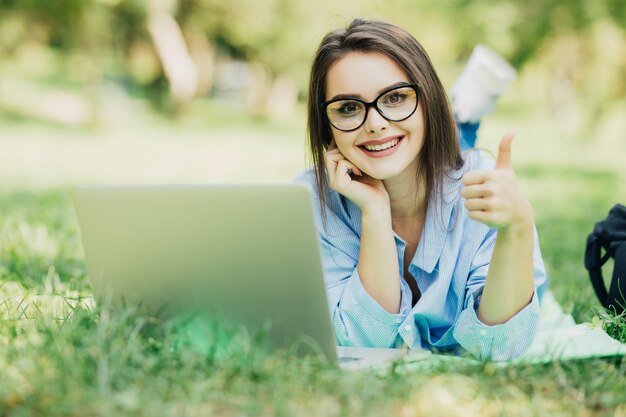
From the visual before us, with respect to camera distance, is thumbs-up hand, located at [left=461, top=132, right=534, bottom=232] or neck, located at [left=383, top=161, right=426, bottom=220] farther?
neck, located at [left=383, top=161, right=426, bottom=220]

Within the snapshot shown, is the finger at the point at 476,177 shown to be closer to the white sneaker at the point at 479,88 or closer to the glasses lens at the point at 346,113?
the glasses lens at the point at 346,113

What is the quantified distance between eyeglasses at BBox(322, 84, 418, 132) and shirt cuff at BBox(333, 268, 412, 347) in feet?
1.66

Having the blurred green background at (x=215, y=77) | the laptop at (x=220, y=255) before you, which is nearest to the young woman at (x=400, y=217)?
the laptop at (x=220, y=255)

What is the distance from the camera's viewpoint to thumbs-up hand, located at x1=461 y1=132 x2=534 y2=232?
1999mm

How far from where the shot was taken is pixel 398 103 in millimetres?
2428

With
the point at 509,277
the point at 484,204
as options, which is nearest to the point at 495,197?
the point at 484,204

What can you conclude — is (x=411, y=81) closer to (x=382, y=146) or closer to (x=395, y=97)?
(x=395, y=97)

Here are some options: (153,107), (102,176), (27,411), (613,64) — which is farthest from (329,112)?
(153,107)

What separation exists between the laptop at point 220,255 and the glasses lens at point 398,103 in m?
0.72

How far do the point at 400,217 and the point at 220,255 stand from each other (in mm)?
971

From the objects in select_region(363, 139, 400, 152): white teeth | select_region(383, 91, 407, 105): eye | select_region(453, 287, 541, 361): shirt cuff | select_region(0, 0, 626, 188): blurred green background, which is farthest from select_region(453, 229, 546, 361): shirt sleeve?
select_region(0, 0, 626, 188): blurred green background

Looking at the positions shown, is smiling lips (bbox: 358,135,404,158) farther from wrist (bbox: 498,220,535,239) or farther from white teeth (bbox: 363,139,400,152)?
wrist (bbox: 498,220,535,239)

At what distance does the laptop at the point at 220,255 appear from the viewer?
1.87m

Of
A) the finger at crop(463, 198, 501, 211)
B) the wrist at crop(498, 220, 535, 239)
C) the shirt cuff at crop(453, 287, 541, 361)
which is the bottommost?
the shirt cuff at crop(453, 287, 541, 361)
